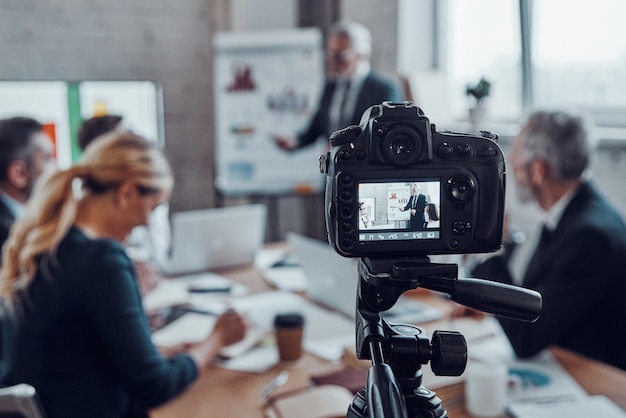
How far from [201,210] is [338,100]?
1.29m

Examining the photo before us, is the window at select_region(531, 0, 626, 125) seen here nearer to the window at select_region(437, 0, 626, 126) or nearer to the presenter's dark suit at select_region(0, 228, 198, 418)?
the window at select_region(437, 0, 626, 126)

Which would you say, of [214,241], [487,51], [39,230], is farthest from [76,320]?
[487,51]

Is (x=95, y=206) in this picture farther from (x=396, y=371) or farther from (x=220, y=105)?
(x=220, y=105)

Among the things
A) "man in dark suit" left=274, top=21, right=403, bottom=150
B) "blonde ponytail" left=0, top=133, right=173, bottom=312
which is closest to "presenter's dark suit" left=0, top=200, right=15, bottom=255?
"blonde ponytail" left=0, top=133, right=173, bottom=312

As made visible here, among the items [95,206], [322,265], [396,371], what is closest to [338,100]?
[322,265]

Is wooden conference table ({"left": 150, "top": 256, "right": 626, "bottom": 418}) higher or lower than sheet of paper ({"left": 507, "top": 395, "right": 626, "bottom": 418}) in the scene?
lower

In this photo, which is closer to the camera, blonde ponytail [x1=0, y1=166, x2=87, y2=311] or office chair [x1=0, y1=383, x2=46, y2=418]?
office chair [x1=0, y1=383, x2=46, y2=418]

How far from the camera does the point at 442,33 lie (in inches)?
150

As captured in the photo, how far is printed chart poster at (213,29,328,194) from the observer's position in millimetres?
3916

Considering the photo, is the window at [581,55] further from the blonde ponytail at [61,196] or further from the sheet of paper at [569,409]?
the blonde ponytail at [61,196]

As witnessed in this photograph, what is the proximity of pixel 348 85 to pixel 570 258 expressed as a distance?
7.13 ft

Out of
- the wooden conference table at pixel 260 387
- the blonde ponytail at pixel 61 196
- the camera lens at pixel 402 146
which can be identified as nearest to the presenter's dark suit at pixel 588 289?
the wooden conference table at pixel 260 387

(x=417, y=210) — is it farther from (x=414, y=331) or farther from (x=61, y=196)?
(x=61, y=196)

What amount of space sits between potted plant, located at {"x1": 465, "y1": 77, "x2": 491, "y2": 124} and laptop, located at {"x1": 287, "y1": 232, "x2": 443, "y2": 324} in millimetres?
817
